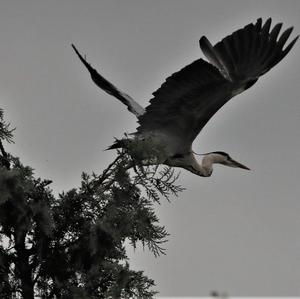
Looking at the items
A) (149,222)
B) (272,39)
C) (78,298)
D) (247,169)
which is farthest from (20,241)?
(247,169)

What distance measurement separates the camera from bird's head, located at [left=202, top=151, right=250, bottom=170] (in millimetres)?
10000

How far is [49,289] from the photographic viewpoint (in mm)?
7027

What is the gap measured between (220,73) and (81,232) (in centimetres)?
242

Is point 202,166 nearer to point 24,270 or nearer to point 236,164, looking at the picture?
point 236,164

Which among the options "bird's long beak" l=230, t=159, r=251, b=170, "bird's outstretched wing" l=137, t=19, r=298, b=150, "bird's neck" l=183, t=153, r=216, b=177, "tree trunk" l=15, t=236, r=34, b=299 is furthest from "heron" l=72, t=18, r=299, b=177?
"bird's long beak" l=230, t=159, r=251, b=170

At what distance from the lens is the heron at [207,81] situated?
24.0ft

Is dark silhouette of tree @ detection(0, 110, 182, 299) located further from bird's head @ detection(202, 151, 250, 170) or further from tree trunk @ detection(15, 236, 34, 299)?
bird's head @ detection(202, 151, 250, 170)

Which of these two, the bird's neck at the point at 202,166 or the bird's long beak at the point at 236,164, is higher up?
the bird's long beak at the point at 236,164

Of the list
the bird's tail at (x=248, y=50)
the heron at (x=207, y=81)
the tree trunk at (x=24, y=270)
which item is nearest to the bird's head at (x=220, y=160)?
the heron at (x=207, y=81)

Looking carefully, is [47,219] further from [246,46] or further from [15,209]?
[246,46]

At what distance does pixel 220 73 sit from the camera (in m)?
7.34

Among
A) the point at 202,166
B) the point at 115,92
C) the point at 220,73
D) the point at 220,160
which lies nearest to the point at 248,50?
the point at 220,73

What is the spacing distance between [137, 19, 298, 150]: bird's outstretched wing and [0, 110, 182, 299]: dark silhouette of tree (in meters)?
1.25

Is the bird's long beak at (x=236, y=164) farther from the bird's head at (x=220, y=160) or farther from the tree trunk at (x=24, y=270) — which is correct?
the tree trunk at (x=24, y=270)
